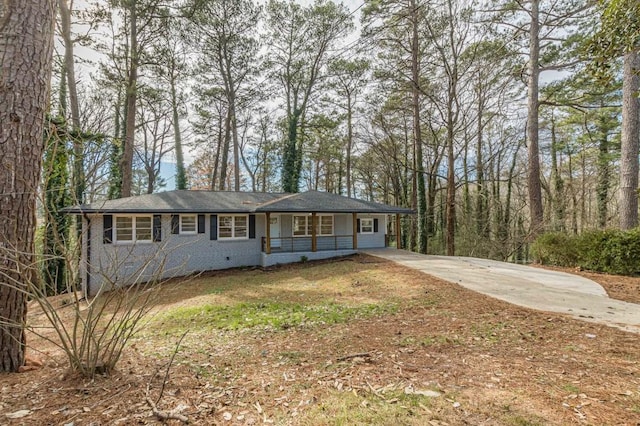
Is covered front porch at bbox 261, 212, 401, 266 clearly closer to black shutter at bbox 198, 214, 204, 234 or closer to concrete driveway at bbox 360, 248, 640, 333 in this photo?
black shutter at bbox 198, 214, 204, 234

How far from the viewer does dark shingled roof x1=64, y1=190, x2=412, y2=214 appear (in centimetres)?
1129

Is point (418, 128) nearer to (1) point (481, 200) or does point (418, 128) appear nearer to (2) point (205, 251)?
(1) point (481, 200)

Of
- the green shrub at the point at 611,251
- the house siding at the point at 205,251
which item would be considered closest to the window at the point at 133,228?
the house siding at the point at 205,251

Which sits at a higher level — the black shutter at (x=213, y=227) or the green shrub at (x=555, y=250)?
the black shutter at (x=213, y=227)

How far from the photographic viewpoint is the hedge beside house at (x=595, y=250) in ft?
26.2

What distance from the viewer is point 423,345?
3.95 meters

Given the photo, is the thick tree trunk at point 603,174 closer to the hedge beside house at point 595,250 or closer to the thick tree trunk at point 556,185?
the thick tree trunk at point 556,185

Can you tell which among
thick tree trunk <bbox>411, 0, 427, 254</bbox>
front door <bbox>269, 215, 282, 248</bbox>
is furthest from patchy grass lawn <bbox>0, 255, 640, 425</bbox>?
thick tree trunk <bbox>411, 0, 427, 254</bbox>

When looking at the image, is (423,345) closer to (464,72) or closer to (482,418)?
(482,418)

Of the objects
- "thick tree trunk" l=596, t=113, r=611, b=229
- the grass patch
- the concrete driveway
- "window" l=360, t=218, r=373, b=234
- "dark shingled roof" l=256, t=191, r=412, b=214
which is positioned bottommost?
the grass patch

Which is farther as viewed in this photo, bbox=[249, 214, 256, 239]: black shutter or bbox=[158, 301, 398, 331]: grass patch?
bbox=[249, 214, 256, 239]: black shutter

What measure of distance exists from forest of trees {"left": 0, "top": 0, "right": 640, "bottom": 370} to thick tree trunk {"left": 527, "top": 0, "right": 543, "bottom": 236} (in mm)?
53

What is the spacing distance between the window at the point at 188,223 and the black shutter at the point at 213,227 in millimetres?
643

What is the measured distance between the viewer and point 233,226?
13.3m
